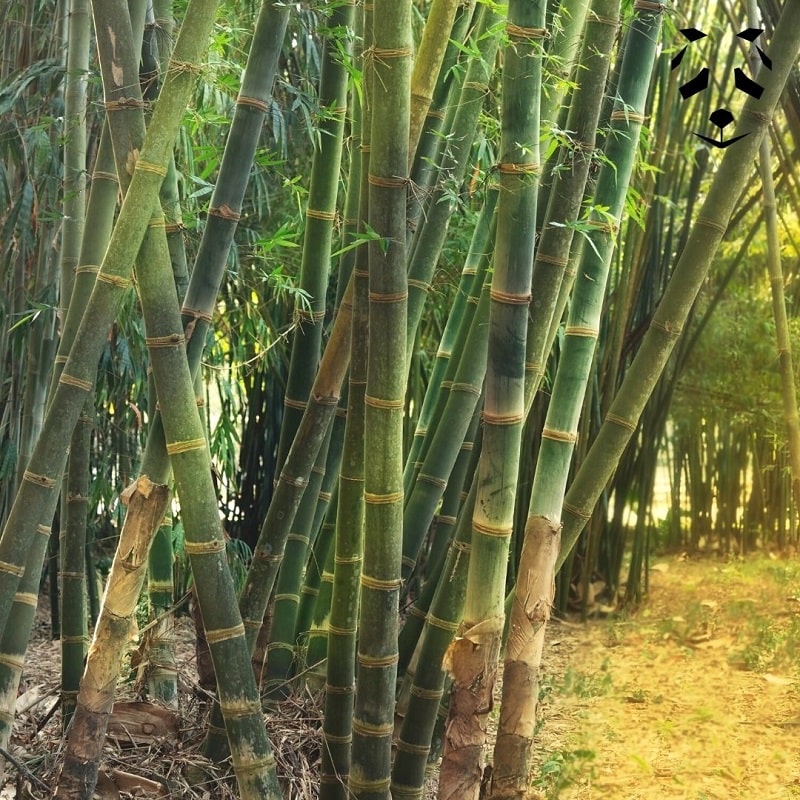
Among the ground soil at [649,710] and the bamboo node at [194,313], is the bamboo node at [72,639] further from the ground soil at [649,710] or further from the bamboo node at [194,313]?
the bamboo node at [194,313]

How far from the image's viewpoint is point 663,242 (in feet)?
13.1

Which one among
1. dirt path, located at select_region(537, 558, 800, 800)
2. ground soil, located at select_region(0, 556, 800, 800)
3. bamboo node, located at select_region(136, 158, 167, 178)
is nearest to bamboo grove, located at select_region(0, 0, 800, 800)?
Answer: bamboo node, located at select_region(136, 158, 167, 178)

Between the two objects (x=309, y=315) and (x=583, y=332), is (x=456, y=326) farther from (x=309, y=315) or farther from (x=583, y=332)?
(x=583, y=332)

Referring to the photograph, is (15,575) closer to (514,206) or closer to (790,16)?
(514,206)

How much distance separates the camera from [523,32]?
48.9 inches

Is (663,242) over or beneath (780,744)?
over

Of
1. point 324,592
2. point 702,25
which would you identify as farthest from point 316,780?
point 702,25

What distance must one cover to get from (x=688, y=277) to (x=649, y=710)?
78.4 inches

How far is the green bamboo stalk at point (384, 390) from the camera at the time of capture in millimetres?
1250

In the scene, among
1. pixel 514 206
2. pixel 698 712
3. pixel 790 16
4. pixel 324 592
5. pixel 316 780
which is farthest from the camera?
pixel 698 712

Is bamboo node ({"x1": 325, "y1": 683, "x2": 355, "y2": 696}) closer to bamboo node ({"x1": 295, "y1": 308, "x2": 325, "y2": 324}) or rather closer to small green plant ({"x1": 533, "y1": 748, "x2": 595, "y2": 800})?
bamboo node ({"x1": 295, "y1": 308, "x2": 325, "y2": 324})

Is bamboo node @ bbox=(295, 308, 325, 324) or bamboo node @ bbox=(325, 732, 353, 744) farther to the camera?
bamboo node @ bbox=(295, 308, 325, 324)

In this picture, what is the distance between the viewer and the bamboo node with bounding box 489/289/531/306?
129 centimetres

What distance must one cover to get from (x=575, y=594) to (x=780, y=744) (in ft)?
4.95
